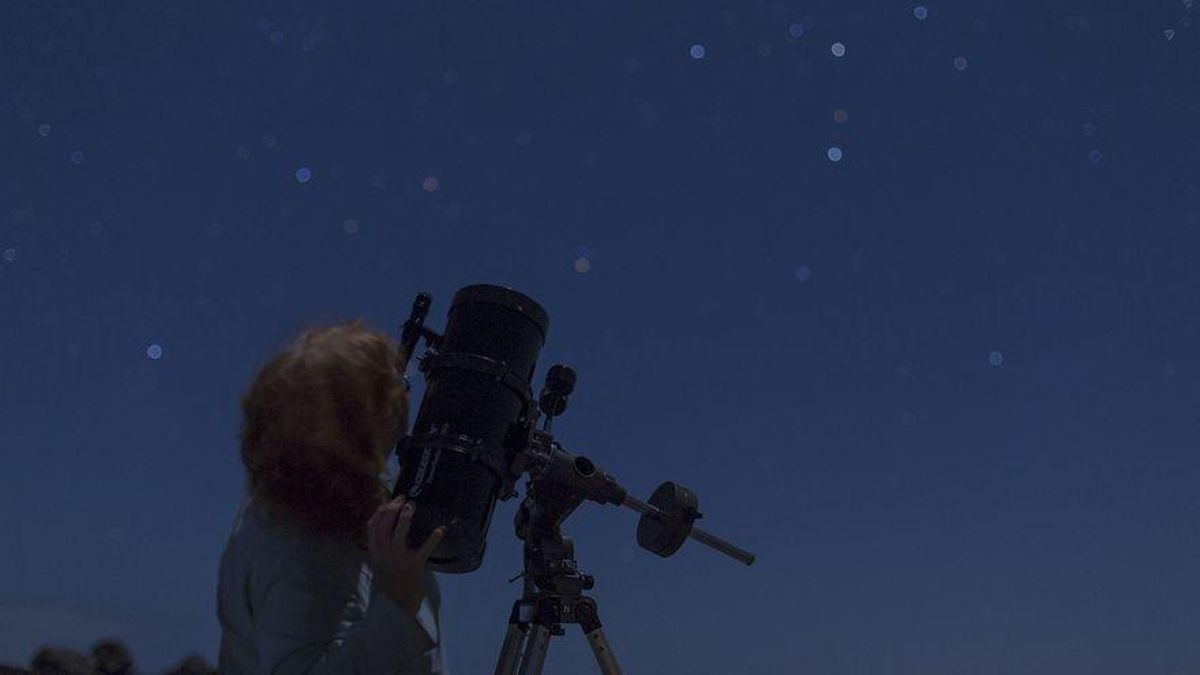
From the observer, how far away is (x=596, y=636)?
410 centimetres

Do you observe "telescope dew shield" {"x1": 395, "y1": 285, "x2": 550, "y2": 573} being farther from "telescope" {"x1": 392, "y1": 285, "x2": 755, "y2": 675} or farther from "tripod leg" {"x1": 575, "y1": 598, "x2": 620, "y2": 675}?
"tripod leg" {"x1": 575, "y1": 598, "x2": 620, "y2": 675}

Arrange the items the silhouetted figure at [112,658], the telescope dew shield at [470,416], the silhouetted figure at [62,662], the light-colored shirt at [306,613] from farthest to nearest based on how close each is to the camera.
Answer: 1. the silhouetted figure at [112,658]
2. the silhouetted figure at [62,662]
3. the telescope dew shield at [470,416]
4. the light-colored shirt at [306,613]

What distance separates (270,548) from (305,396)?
1.47ft

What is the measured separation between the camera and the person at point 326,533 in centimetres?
215

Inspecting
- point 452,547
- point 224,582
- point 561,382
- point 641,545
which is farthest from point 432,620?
point 641,545

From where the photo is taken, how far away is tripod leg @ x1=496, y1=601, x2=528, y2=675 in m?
4.02

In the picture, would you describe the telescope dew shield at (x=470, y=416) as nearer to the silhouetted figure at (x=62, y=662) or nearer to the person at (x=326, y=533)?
the person at (x=326, y=533)

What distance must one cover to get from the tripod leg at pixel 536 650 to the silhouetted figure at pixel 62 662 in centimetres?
1086

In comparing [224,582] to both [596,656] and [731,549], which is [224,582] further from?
[731,549]

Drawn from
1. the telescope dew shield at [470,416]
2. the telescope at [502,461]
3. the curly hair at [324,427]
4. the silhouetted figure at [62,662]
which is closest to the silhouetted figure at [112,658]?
the silhouetted figure at [62,662]

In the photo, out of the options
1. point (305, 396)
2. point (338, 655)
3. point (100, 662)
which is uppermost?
point (305, 396)

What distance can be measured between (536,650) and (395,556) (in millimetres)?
1925

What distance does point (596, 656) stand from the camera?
13.2 ft

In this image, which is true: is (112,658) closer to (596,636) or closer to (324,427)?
Result: (596,636)
